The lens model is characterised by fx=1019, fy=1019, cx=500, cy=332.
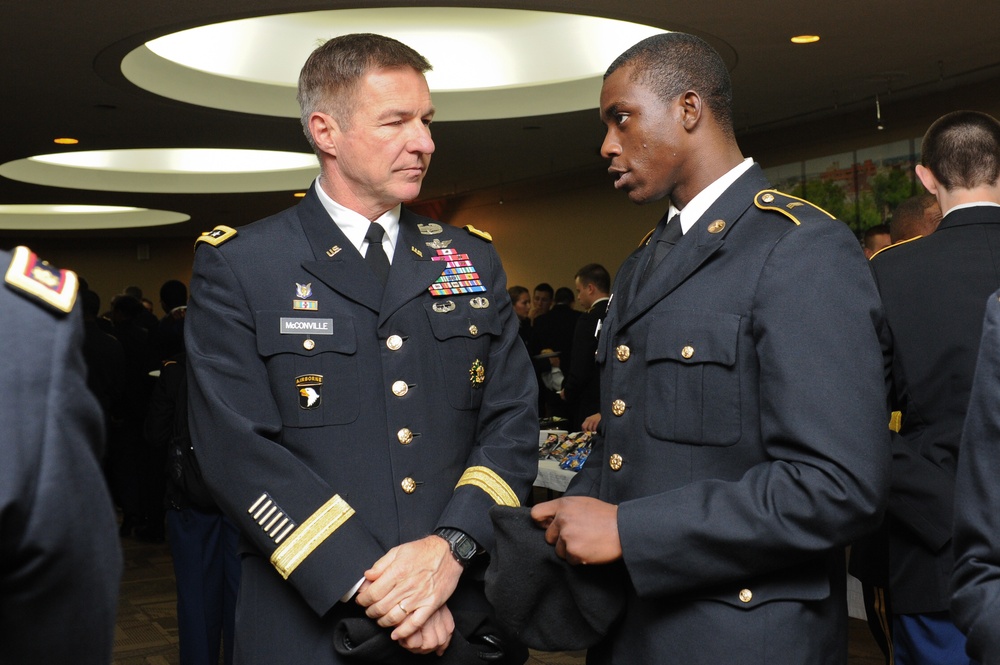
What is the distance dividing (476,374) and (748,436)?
66 centimetres

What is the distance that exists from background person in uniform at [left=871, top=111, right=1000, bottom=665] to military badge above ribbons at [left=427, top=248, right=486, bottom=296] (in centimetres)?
106

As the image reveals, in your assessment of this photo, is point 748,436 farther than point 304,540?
No

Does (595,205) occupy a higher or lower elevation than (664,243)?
higher

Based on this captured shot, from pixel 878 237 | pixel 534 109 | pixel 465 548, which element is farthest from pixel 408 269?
pixel 534 109

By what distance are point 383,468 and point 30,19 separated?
16.6 feet

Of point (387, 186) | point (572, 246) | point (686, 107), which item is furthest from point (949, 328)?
point (572, 246)

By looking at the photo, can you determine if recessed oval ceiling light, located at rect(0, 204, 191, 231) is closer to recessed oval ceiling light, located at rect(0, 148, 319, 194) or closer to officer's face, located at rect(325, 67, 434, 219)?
recessed oval ceiling light, located at rect(0, 148, 319, 194)

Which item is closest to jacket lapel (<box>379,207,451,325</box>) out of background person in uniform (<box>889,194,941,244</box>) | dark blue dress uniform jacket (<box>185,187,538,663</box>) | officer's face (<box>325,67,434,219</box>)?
dark blue dress uniform jacket (<box>185,187,538,663</box>)

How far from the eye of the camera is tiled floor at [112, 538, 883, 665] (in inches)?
179

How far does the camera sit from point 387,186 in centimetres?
195

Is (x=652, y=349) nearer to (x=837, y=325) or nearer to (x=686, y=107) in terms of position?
(x=837, y=325)

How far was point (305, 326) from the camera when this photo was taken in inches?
73.7

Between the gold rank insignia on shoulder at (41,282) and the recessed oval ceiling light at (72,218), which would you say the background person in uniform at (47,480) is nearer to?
the gold rank insignia on shoulder at (41,282)

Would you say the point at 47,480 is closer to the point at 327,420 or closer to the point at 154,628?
the point at 327,420
